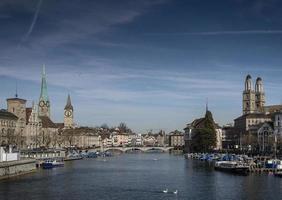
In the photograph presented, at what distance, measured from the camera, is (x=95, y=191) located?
6700cm

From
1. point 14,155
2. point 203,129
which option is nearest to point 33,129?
point 203,129

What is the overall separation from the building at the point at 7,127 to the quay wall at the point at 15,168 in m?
47.2

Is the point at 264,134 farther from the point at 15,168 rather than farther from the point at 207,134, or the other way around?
the point at 15,168

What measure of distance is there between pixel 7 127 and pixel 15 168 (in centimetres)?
7560

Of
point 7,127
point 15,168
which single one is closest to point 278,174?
point 15,168

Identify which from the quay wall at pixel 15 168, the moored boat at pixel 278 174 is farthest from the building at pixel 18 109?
the moored boat at pixel 278 174

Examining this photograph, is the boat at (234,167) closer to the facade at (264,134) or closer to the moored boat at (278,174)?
the moored boat at (278,174)

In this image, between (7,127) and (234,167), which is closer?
(234,167)

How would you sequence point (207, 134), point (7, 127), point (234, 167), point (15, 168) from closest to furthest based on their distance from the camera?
point (15, 168) < point (234, 167) < point (7, 127) < point (207, 134)

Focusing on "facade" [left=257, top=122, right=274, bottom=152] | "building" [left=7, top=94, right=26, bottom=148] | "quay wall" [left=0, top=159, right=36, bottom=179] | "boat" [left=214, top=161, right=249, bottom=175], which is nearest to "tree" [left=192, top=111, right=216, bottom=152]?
"facade" [left=257, top=122, right=274, bottom=152]

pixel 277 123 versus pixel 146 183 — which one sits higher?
pixel 277 123

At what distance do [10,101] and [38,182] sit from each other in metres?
99.6

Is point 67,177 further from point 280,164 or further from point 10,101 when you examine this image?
point 10,101

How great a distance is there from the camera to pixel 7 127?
163 m
